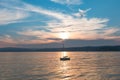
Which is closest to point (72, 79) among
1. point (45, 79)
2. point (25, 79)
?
point (45, 79)

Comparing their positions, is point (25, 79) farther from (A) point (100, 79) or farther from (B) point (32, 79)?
(A) point (100, 79)

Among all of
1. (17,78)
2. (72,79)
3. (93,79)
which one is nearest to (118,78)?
(93,79)

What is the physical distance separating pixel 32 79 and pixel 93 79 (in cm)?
1961

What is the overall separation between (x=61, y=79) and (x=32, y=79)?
9.32m

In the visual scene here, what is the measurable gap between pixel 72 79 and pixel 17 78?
1813 centimetres

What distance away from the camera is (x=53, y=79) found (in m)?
72.2

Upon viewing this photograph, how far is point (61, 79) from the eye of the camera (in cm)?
7238

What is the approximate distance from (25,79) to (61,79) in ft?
37.9

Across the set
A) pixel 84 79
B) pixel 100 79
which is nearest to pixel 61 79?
pixel 84 79

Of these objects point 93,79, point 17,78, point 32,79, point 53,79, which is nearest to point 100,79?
point 93,79

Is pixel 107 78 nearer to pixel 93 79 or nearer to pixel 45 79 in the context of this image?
pixel 93 79

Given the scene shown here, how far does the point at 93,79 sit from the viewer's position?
237ft

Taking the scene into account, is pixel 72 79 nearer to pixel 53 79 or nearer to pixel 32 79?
pixel 53 79

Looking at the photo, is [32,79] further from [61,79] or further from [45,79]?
[61,79]
